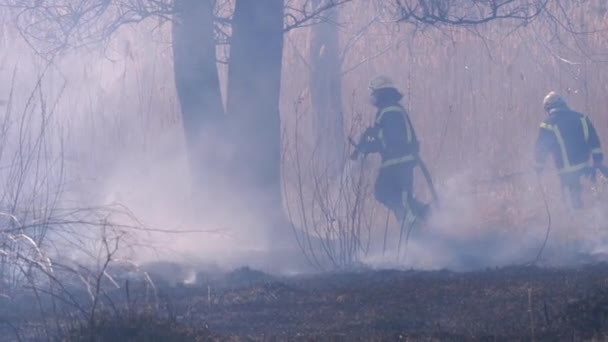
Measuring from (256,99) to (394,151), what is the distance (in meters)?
1.55

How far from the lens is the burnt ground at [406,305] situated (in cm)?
634

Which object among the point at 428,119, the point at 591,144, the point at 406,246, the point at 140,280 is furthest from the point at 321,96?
the point at 140,280

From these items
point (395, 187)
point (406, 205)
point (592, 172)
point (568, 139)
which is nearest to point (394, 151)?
point (395, 187)

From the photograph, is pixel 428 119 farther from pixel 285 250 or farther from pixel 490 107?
pixel 285 250

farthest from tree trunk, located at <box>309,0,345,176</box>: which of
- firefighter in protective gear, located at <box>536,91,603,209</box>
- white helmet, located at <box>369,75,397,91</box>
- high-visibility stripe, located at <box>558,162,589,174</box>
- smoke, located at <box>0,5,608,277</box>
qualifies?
white helmet, located at <box>369,75,397,91</box>

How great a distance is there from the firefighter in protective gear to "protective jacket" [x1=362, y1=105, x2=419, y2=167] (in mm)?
1857

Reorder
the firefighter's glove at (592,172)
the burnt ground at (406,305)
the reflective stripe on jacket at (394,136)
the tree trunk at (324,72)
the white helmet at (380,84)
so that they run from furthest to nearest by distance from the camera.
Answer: the tree trunk at (324,72) < the firefighter's glove at (592,172) < the white helmet at (380,84) < the reflective stripe on jacket at (394,136) < the burnt ground at (406,305)

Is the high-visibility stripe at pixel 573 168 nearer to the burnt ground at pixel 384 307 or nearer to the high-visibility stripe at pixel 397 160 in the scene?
the high-visibility stripe at pixel 397 160

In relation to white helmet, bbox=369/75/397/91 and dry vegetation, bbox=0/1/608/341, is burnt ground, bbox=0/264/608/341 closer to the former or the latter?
dry vegetation, bbox=0/1/608/341

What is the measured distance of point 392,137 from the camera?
11.7m

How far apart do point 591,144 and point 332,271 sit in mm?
4407

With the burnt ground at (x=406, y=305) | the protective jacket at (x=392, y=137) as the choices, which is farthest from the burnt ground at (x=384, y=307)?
the protective jacket at (x=392, y=137)

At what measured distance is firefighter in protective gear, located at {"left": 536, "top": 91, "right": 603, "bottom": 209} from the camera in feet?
42.2

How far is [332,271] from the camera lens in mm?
10008
